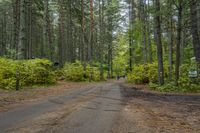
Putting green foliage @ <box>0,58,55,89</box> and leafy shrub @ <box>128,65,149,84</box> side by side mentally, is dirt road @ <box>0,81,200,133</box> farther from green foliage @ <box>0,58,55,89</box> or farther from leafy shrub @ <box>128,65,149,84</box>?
leafy shrub @ <box>128,65,149,84</box>

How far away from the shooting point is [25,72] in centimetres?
1788

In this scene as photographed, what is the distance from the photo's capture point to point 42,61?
2042 centimetres

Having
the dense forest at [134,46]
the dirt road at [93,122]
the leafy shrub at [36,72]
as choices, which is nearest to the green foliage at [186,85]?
the dense forest at [134,46]

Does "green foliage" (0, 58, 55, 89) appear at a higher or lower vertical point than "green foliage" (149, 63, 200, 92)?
higher

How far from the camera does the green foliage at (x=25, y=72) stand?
15.9 m

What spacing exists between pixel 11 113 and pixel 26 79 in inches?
416

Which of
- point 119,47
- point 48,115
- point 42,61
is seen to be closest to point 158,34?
point 42,61

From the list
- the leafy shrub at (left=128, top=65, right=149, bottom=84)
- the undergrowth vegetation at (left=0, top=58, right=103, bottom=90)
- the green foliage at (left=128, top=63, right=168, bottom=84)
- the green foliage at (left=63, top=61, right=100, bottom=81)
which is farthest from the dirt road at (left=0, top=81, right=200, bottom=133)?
the green foliage at (left=63, top=61, right=100, bottom=81)

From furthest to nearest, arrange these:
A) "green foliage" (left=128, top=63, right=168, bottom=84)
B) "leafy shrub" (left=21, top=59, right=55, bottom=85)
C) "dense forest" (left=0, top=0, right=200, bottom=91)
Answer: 1. "green foliage" (left=128, top=63, right=168, bottom=84)
2. "leafy shrub" (left=21, top=59, right=55, bottom=85)
3. "dense forest" (left=0, top=0, right=200, bottom=91)

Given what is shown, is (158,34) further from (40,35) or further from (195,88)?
(40,35)

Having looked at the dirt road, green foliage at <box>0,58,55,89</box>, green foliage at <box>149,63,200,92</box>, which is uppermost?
green foliage at <box>0,58,55,89</box>

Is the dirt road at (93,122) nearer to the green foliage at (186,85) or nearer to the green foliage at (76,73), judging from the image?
the green foliage at (186,85)

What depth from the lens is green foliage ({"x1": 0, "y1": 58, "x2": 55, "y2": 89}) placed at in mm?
15922

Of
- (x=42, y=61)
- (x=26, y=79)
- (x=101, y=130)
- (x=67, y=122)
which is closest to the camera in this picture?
(x=101, y=130)
